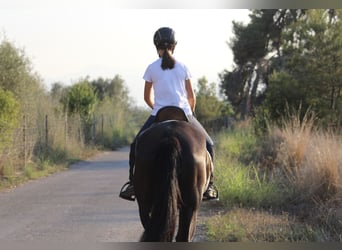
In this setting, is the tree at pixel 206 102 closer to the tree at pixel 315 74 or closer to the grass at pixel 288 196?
the tree at pixel 315 74

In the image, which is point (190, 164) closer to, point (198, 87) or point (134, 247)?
point (134, 247)

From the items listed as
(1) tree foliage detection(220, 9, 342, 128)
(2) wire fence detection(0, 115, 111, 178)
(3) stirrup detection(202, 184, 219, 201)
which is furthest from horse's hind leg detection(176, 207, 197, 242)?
(1) tree foliage detection(220, 9, 342, 128)

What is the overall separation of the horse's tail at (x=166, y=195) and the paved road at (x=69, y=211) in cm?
222

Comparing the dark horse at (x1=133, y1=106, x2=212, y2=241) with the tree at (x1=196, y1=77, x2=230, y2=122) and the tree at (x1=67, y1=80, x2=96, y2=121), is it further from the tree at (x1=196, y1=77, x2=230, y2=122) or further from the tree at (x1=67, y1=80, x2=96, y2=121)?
the tree at (x1=196, y1=77, x2=230, y2=122)

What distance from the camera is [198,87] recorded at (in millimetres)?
36750

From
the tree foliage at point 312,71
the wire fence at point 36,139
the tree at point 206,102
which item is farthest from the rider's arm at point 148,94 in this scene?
the tree at point 206,102

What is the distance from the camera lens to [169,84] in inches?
228

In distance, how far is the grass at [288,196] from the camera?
7145 millimetres

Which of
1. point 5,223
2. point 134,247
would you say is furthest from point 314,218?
point 5,223

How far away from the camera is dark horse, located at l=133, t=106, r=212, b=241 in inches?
200

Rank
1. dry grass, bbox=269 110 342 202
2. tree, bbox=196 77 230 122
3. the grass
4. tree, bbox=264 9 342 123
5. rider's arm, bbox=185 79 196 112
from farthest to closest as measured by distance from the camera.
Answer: tree, bbox=196 77 230 122
tree, bbox=264 9 342 123
dry grass, bbox=269 110 342 202
the grass
rider's arm, bbox=185 79 196 112

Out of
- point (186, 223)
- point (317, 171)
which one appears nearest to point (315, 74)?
point (317, 171)

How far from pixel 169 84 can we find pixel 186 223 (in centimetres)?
138

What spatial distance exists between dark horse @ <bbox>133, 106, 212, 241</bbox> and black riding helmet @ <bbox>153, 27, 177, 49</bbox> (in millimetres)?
814
